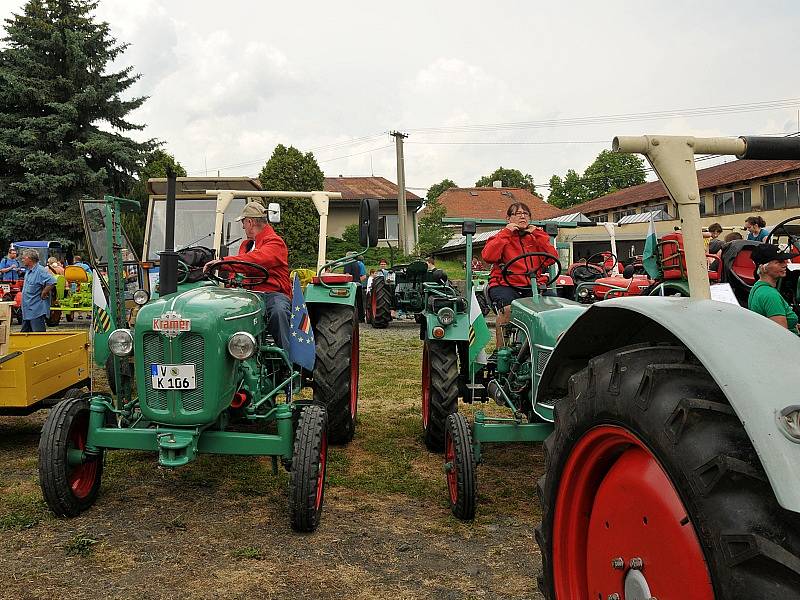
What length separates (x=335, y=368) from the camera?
500 centimetres

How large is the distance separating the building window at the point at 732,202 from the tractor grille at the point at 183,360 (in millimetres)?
24568

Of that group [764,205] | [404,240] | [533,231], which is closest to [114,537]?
[533,231]

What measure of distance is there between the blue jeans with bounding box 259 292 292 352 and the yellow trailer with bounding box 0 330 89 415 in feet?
4.32

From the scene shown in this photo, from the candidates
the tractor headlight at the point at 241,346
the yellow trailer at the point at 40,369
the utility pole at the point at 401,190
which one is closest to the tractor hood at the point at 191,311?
the tractor headlight at the point at 241,346

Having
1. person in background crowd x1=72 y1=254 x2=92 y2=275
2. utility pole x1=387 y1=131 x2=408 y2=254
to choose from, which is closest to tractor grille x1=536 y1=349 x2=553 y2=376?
person in background crowd x1=72 y1=254 x2=92 y2=275

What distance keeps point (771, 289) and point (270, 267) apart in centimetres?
310

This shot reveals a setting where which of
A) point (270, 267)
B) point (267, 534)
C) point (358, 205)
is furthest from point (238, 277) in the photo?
point (358, 205)

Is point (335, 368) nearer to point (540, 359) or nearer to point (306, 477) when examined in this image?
point (306, 477)

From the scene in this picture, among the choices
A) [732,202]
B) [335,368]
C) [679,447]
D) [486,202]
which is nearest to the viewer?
[679,447]

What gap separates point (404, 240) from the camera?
24.0 metres

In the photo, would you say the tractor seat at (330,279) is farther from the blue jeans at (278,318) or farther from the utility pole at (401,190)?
the utility pole at (401,190)

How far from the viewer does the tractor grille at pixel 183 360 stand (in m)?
3.63

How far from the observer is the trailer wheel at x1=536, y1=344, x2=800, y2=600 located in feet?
3.99

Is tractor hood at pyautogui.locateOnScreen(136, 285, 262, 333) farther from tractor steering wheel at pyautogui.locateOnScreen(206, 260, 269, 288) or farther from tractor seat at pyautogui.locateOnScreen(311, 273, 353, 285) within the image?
tractor seat at pyautogui.locateOnScreen(311, 273, 353, 285)
